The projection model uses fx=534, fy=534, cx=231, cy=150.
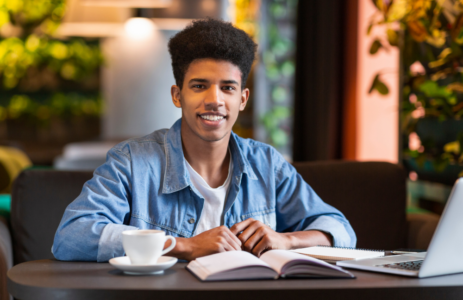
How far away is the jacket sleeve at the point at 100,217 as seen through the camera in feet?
3.83

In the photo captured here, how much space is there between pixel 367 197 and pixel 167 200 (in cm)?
88

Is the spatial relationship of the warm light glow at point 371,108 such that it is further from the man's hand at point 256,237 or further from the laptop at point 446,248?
the laptop at point 446,248

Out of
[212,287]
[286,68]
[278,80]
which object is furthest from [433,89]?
[278,80]

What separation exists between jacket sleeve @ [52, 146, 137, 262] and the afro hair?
0.99 feet

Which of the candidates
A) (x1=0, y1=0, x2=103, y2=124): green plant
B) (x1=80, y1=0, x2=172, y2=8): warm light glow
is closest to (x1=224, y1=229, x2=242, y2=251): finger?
(x1=80, y1=0, x2=172, y2=8): warm light glow

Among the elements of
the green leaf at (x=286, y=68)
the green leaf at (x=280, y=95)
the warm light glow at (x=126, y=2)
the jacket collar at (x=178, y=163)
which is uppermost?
the warm light glow at (x=126, y=2)

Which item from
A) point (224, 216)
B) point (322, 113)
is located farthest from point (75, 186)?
point (322, 113)

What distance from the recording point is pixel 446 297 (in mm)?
882

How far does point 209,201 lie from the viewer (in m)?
1.50

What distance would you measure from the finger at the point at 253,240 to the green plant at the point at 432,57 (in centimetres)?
88

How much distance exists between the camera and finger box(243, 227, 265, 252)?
124cm

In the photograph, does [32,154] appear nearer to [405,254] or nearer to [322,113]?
[322,113]

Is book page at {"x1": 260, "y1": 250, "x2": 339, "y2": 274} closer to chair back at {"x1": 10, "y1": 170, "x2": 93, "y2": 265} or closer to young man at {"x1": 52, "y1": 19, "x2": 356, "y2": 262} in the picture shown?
young man at {"x1": 52, "y1": 19, "x2": 356, "y2": 262}

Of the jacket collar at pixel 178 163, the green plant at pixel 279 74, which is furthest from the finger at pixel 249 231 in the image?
the green plant at pixel 279 74
